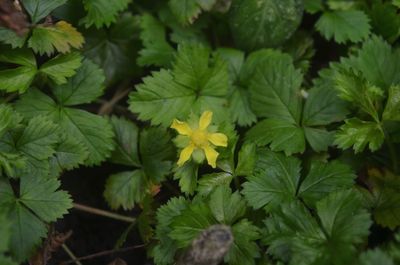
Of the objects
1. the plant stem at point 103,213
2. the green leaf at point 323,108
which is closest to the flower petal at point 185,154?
the plant stem at point 103,213

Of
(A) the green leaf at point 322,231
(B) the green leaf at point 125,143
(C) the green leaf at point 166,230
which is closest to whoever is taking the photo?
(A) the green leaf at point 322,231

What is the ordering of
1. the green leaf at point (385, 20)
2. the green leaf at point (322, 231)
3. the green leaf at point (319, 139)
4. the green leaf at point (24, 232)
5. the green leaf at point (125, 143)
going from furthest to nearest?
the green leaf at point (385, 20), the green leaf at point (125, 143), the green leaf at point (319, 139), the green leaf at point (24, 232), the green leaf at point (322, 231)

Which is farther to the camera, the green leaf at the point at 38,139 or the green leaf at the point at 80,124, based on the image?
the green leaf at the point at 80,124

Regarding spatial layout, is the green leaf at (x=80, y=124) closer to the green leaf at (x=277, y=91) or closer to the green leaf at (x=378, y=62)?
the green leaf at (x=277, y=91)

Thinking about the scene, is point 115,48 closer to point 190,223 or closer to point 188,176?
point 188,176

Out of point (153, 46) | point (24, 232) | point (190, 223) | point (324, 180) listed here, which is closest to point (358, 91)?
point (324, 180)
